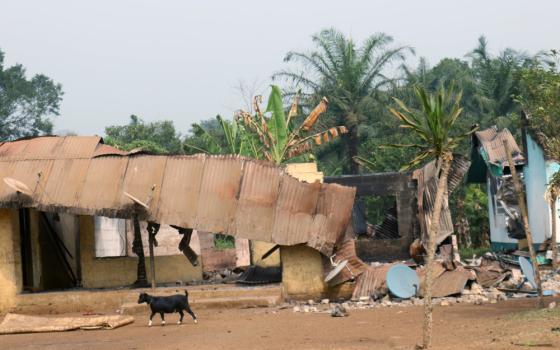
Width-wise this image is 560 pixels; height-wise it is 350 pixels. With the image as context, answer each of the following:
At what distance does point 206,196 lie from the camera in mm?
19406

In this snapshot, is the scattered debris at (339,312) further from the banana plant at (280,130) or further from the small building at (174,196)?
the banana plant at (280,130)

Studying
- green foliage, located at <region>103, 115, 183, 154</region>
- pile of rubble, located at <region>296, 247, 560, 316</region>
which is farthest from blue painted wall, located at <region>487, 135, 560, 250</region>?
green foliage, located at <region>103, 115, 183, 154</region>

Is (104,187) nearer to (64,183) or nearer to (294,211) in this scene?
(64,183)

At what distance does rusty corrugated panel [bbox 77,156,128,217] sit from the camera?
63.8ft

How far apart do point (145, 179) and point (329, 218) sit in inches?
157

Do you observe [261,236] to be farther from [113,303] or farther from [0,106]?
[0,106]

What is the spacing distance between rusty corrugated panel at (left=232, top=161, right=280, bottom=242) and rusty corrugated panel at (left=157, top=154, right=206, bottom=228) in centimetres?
95

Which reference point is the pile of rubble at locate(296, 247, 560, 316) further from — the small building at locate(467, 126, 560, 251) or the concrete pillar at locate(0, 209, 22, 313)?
the concrete pillar at locate(0, 209, 22, 313)

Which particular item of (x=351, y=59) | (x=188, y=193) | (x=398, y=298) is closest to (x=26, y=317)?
(x=188, y=193)

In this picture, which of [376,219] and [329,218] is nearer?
[329,218]

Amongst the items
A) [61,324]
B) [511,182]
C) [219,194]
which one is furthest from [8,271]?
[511,182]

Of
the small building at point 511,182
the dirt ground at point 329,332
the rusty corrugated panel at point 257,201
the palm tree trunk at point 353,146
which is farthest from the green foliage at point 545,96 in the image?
the palm tree trunk at point 353,146

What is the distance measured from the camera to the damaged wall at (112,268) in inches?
926

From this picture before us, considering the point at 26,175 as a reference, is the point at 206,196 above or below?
below
